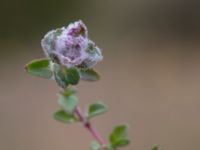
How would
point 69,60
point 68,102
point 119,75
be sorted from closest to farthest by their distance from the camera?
point 69,60
point 68,102
point 119,75

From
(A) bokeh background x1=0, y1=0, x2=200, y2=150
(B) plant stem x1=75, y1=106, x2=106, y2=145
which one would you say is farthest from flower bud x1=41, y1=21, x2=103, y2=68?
(A) bokeh background x1=0, y1=0, x2=200, y2=150

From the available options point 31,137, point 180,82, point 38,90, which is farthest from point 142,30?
point 31,137

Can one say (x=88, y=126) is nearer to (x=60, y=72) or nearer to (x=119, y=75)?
(x=60, y=72)

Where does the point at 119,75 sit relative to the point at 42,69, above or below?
above

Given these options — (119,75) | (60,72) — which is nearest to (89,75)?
(60,72)

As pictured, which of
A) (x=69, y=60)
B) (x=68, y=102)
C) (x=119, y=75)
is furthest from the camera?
(x=119, y=75)

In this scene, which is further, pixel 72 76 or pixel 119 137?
pixel 119 137

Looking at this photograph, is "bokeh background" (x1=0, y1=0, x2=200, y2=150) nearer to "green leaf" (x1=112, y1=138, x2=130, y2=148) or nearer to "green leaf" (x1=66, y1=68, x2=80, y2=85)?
"green leaf" (x1=112, y1=138, x2=130, y2=148)
